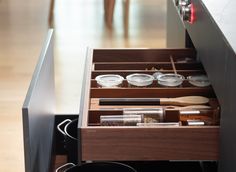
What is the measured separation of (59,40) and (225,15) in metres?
2.74

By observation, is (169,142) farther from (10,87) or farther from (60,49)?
(60,49)

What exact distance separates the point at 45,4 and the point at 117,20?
76cm

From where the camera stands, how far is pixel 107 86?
164 centimetres

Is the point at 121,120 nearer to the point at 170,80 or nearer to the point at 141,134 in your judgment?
the point at 141,134

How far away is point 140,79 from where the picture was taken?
1666 mm

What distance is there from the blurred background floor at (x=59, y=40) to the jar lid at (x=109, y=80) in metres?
0.74

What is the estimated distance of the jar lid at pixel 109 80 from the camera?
1653 millimetres

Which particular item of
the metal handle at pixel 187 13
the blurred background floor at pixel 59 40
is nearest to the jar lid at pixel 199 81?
the metal handle at pixel 187 13

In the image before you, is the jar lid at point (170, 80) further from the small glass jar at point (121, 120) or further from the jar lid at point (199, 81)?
the small glass jar at point (121, 120)

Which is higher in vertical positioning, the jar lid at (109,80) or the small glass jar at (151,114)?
the jar lid at (109,80)

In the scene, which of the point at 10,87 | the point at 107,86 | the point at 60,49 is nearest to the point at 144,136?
the point at 107,86

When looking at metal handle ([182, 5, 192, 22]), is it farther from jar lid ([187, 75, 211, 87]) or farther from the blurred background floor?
the blurred background floor

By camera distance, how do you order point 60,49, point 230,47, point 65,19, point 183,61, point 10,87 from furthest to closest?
point 65,19 < point 60,49 < point 10,87 < point 183,61 < point 230,47

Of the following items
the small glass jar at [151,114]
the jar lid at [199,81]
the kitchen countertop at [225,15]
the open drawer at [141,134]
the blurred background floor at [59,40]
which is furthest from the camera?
the blurred background floor at [59,40]
